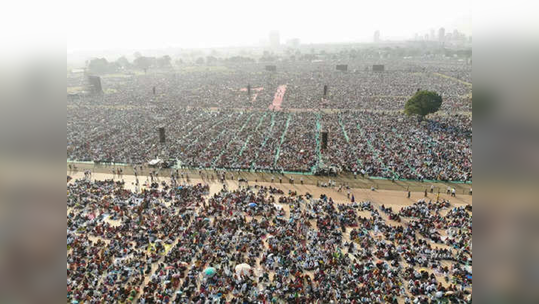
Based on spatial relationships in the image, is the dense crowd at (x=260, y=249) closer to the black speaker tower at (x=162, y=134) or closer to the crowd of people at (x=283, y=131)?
the crowd of people at (x=283, y=131)

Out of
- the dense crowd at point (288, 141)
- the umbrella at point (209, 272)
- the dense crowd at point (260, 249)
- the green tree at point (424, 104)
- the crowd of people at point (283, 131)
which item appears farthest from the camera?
the green tree at point (424, 104)

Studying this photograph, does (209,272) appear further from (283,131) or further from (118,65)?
(118,65)

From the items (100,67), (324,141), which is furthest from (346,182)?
(100,67)

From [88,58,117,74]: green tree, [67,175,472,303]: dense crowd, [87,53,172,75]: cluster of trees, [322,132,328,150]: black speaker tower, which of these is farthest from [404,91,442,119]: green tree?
[88,58,117,74]: green tree

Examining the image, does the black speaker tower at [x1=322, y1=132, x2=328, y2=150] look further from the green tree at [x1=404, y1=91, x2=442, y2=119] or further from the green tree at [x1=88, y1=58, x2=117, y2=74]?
the green tree at [x1=88, y1=58, x2=117, y2=74]

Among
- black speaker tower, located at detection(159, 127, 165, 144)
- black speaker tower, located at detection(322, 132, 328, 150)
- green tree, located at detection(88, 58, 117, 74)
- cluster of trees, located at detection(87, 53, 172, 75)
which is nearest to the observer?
black speaker tower, located at detection(322, 132, 328, 150)

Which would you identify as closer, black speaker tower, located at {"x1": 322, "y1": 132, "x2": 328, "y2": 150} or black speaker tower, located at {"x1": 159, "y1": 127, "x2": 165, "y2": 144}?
black speaker tower, located at {"x1": 322, "y1": 132, "x2": 328, "y2": 150}

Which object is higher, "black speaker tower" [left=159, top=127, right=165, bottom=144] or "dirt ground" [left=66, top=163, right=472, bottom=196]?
"black speaker tower" [left=159, top=127, right=165, bottom=144]

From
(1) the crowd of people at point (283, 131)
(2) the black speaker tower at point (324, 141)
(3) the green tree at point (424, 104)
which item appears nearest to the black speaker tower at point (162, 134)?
(1) the crowd of people at point (283, 131)
